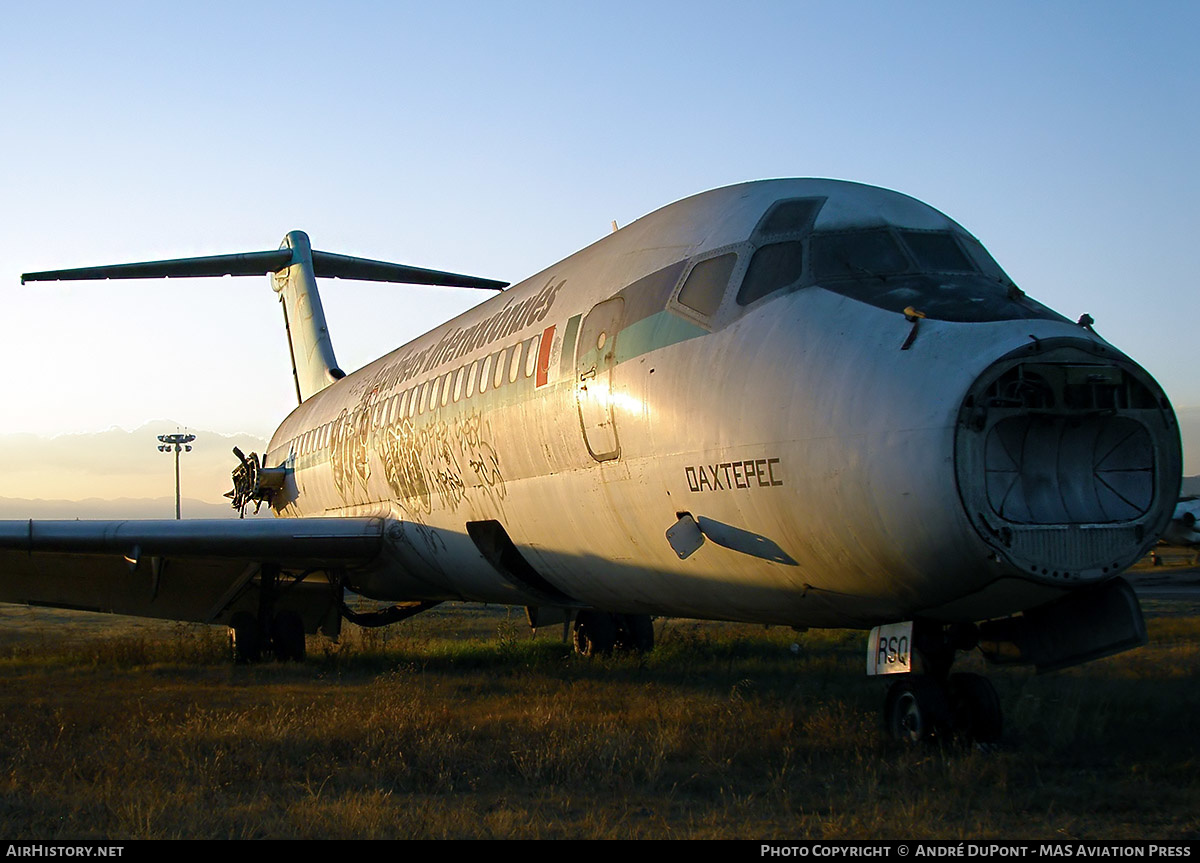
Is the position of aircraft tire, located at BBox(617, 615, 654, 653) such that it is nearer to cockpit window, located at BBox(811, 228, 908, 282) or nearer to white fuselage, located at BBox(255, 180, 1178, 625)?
white fuselage, located at BBox(255, 180, 1178, 625)

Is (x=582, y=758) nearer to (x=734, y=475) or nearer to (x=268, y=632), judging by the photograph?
(x=734, y=475)

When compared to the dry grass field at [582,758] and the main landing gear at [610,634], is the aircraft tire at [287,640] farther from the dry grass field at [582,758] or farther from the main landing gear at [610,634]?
the main landing gear at [610,634]

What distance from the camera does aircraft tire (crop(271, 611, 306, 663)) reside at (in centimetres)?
1383

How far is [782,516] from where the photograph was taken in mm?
6098

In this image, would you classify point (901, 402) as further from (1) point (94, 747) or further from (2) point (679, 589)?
(1) point (94, 747)

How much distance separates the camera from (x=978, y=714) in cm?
667


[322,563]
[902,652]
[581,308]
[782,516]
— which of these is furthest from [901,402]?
[322,563]

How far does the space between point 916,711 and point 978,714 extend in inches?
15.7

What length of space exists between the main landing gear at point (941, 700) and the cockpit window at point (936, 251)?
7.08 ft

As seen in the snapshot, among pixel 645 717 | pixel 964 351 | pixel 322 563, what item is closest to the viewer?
pixel 964 351

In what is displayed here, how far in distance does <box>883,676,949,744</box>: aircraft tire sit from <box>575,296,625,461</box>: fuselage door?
2343mm

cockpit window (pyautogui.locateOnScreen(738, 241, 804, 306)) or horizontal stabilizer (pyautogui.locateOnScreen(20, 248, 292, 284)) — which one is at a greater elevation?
horizontal stabilizer (pyautogui.locateOnScreen(20, 248, 292, 284))

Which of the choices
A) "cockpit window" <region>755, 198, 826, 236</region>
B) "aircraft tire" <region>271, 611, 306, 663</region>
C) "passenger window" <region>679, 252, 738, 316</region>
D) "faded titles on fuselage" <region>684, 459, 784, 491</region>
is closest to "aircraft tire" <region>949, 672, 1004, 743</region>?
"faded titles on fuselage" <region>684, 459, 784, 491</region>

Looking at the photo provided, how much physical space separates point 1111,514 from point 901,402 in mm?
1194
